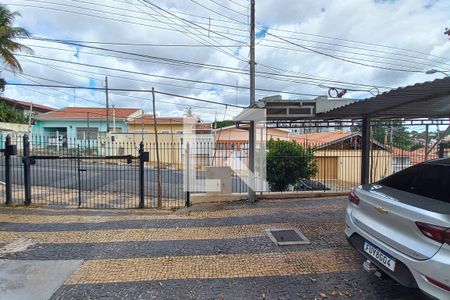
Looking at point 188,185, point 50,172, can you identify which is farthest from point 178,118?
point 188,185

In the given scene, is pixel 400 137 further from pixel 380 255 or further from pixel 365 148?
pixel 380 255

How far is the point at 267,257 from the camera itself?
14.8ft

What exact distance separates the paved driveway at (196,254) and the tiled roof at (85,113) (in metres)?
26.2

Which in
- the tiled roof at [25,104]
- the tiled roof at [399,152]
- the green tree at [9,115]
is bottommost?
the tiled roof at [399,152]

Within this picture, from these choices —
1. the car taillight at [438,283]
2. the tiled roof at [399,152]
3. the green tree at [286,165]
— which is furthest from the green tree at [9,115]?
the car taillight at [438,283]

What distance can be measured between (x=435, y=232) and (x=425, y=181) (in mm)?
1268

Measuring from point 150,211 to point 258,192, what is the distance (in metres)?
3.10

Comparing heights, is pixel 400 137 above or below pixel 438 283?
above

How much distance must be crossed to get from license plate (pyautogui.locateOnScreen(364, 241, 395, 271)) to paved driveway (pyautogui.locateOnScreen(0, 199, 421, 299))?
55cm

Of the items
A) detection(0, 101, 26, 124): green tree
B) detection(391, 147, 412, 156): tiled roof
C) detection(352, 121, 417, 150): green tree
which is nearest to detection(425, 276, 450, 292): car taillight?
detection(352, 121, 417, 150): green tree

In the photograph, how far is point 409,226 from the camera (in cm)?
279

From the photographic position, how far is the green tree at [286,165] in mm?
11703

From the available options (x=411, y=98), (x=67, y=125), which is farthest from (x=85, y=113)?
(x=411, y=98)

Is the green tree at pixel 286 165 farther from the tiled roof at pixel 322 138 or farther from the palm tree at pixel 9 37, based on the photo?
the palm tree at pixel 9 37
